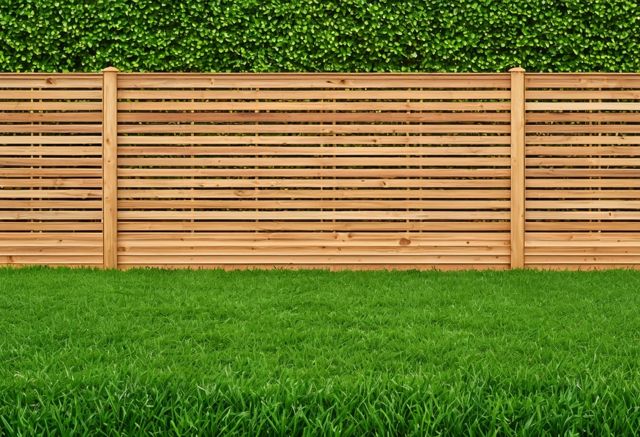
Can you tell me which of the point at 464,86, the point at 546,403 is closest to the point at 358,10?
the point at 464,86

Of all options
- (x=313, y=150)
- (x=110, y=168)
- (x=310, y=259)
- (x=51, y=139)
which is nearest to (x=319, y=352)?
(x=310, y=259)

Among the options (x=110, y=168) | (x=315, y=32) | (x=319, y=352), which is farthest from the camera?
(x=315, y=32)

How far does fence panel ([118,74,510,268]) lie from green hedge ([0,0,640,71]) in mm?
514

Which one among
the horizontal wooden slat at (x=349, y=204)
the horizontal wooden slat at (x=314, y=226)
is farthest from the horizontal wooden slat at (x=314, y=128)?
the horizontal wooden slat at (x=314, y=226)

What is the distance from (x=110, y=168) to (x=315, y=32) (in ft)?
7.34

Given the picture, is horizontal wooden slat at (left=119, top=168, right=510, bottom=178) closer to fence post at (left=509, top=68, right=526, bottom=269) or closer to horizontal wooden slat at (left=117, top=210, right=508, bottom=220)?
fence post at (left=509, top=68, right=526, bottom=269)

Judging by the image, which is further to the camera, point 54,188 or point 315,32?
point 315,32

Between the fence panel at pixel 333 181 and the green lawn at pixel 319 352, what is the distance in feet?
1.11

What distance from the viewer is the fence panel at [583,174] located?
242 inches

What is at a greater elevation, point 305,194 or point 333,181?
point 333,181

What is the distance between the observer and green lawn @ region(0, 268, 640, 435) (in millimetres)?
1977

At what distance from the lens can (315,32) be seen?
6570mm

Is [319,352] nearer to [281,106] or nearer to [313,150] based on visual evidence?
[313,150]

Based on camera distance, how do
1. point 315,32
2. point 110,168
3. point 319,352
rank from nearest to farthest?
point 319,352 → point 110,168 → point 315,32
